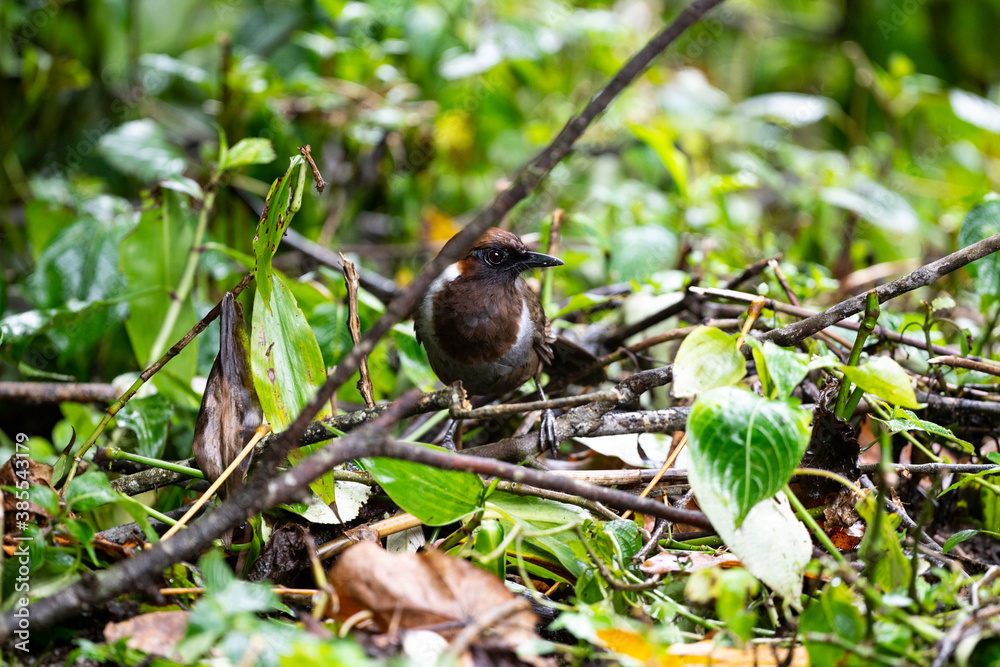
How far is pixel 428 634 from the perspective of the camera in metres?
1.27

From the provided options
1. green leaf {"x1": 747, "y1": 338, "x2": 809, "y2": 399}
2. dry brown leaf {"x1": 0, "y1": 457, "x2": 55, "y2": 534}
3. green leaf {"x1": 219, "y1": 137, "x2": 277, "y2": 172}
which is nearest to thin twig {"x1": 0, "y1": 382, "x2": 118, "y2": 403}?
dry brown leaf {"x1": 0, "y1": 457, "x2": 55, "y2": 534}

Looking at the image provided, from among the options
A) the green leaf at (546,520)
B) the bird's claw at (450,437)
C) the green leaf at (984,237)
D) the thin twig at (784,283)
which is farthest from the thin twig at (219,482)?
the green leaf at (984,237)

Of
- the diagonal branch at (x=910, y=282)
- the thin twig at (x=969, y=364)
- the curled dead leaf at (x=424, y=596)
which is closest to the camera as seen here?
the curled dead leaf at (x=424, y=596)

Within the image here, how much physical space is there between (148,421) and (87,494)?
0.90 metres

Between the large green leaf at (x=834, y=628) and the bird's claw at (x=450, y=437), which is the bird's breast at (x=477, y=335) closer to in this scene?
the bird's claw at (x=450, y=437)

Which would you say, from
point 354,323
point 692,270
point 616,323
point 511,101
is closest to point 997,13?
point 511,101

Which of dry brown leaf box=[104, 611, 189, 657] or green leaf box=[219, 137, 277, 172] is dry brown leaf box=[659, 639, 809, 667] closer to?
dry brown leaf box=[104, 611, 189, 657]

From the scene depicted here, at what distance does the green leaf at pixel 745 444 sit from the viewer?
1331mm

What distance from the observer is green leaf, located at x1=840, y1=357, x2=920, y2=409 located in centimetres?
148

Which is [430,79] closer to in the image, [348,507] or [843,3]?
[348,507]

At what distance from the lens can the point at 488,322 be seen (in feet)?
8.73

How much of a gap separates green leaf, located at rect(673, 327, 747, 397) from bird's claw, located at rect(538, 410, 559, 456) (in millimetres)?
480

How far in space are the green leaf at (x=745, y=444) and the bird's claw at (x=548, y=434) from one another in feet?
1.98

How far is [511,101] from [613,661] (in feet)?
12.8
